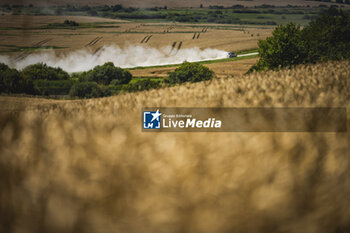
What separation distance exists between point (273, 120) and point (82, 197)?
2036mm

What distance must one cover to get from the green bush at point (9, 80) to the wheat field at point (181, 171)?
9.11 feet

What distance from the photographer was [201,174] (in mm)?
2891

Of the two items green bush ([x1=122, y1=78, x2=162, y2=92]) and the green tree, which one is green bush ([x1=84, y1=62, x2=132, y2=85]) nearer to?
green bush ([x1=122, y1=78, x2=162, y2=92])

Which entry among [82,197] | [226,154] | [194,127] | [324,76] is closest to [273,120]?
→ [226,154]

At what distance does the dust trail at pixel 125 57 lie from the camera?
27.2 feet

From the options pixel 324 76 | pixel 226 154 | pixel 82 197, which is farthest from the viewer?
pixel 324 76

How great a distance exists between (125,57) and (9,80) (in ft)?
14.1

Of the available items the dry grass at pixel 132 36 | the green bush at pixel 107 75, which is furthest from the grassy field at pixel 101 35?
the green bush at pixel 107 75

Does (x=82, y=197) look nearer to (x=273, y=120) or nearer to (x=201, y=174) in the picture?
(x=201, y=174)

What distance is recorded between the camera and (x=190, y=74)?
26.7ft

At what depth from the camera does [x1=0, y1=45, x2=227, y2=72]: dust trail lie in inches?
327

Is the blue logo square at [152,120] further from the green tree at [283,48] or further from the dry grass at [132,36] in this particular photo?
the green tree at [283,48]

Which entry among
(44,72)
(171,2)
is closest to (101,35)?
Answer: (44,72)

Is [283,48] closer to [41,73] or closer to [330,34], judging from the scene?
[330,34]
